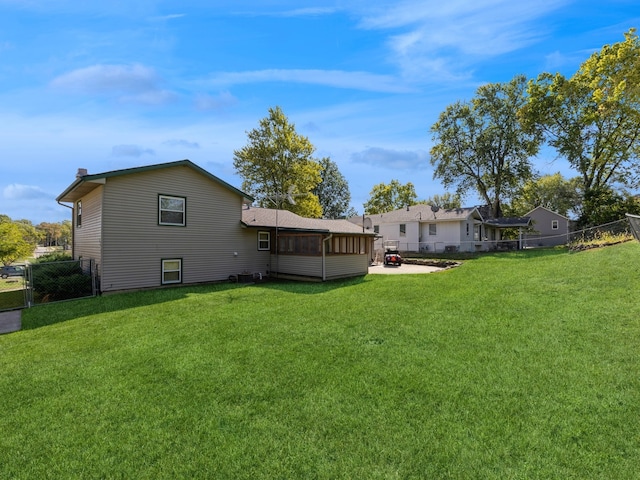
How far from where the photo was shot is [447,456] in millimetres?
2883

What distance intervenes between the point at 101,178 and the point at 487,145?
34111 mm

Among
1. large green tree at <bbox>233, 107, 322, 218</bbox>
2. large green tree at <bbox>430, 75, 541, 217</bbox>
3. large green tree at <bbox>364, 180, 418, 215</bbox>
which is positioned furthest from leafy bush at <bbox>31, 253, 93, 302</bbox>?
large green tree at <bbox>364, 180, 418, 215</bbox>

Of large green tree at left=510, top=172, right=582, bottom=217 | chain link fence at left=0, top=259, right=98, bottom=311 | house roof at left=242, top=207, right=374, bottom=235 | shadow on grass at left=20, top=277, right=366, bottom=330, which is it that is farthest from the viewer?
large green tree at left=510, top=172, right=582, bottom=217

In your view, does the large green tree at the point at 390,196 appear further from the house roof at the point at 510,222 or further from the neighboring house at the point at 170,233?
the neighboring house at the point at 170,233

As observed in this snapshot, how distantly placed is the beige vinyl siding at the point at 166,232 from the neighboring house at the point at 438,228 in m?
15.9

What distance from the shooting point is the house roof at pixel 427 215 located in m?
26.9

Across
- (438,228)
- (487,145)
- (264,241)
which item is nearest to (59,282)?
(264,241)

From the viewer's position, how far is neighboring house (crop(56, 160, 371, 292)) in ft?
37.4

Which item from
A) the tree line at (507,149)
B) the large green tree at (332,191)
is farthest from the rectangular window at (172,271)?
the large green tree at (332,191)

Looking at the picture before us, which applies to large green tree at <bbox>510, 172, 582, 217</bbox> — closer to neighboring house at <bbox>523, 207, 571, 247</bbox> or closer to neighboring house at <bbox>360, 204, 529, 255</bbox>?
neighboring house at <bbox>523, 207, 571, 247</bbox>

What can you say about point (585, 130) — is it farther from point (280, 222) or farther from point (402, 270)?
point (280, 222)

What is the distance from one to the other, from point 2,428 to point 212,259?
10.7 meters

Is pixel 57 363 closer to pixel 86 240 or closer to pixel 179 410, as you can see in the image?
pixel 179 410

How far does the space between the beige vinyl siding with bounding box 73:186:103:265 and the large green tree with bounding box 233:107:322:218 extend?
54.2ft
